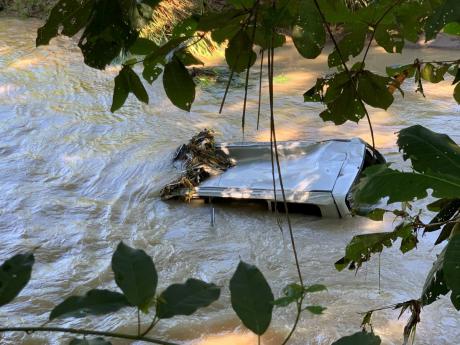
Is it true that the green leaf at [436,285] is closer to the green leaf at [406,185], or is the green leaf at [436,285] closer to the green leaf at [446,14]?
the green leaf at [406,185]

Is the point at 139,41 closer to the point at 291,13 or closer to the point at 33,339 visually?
the point at 291,13

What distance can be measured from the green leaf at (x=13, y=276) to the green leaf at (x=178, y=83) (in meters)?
0.46

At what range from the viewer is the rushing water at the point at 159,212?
3.99m

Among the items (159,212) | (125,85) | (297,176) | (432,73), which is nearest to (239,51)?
(125,85)

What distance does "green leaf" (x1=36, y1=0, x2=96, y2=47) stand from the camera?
0.73 m

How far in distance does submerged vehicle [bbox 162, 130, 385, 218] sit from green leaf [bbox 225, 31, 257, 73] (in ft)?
12.3

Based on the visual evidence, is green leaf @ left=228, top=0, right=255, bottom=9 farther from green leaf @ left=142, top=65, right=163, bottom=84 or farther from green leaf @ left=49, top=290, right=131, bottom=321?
green leaf @ left=49, top=290, right=131, bottom=321

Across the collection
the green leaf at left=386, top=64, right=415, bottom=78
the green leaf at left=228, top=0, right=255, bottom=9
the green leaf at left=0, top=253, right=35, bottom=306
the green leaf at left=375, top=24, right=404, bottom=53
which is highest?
the green leaf at left=228, top=0, right=255, bottom=9

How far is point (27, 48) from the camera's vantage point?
9.59 meters

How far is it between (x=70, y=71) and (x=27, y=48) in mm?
1305

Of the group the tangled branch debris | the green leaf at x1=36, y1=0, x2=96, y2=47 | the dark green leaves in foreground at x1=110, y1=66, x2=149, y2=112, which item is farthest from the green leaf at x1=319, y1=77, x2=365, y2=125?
the tangled branch debris

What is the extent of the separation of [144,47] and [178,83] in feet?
0.32

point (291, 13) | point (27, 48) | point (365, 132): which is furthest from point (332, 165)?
point (27, 48)

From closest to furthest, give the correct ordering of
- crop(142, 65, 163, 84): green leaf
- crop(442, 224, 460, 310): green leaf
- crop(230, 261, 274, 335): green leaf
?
crop(230, 261, 274, 335): green leaf → crop(442, 224, 460, 310): green leaf → crop(142, 65, 163, 84): green leaf
